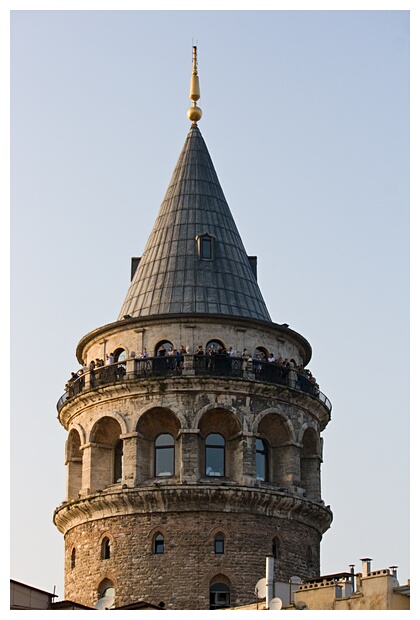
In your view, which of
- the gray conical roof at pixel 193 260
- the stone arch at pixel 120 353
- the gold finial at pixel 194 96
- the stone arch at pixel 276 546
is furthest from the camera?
the gold finial at pixel 194 96

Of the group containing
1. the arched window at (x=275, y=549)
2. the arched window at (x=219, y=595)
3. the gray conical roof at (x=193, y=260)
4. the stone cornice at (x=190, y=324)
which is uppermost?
the gray conical roof at (x=193, y=260)

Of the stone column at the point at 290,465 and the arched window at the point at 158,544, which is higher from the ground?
the stone column at the point at 290,465

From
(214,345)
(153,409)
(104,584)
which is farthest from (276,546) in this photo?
(214,345)

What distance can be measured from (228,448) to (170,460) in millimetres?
2120

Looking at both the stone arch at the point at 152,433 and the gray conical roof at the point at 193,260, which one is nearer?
the stone arch at the point at 152,433

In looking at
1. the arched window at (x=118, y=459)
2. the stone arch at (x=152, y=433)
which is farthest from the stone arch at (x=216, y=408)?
the arched window at (x=118, y=459)

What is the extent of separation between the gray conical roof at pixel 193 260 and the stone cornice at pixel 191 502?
703 centimetres

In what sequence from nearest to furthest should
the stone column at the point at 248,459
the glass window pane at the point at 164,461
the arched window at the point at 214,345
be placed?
the stone column at the point at 248,459
the glass window pane at the point at 164,461
the arched window at the point at 214,345

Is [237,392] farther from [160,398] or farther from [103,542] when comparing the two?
[103,542]

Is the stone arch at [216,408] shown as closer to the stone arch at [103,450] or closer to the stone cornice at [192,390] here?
the stone cornice at [192,390]

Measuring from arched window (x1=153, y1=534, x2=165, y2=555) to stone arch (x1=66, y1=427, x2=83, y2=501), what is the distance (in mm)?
4838

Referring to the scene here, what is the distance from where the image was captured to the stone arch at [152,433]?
5597 cm

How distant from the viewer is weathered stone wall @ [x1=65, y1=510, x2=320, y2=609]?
53.9 m

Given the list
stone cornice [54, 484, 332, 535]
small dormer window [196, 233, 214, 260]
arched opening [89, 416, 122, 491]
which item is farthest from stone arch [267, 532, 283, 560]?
small dormer window [196, 233, 214, 260]
